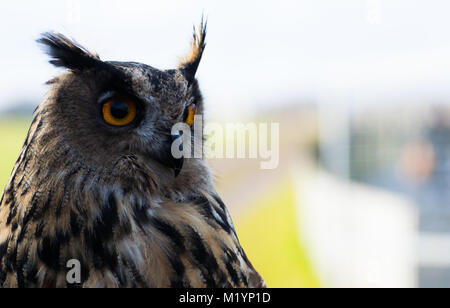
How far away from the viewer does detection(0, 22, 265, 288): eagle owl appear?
1.06 meters

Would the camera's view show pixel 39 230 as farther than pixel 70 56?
No

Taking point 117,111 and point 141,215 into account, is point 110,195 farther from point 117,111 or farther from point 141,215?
point 117,111

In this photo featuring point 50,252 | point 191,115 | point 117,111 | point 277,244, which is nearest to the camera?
point 50,252

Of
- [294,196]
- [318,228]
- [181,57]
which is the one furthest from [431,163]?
[181,57]

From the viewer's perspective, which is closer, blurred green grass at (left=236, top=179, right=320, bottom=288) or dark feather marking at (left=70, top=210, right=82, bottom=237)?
dark feather marking at (left=70, top=210, right=82, bottom=237)

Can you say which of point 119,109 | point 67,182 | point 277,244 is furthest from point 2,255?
point 277,244

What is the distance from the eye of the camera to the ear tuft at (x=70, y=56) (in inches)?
47.6

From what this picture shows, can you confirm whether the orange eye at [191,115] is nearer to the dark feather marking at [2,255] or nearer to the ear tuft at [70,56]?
the ear tuft at [70,56]

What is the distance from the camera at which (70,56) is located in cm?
121

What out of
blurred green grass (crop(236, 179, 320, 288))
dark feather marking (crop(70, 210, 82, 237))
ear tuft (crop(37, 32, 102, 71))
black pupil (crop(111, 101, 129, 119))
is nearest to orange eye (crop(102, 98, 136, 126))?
black pupil (crop(111, 101, 129, 119))

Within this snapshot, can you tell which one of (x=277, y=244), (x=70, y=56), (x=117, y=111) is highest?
(x=70, y=56)

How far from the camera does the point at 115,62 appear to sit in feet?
4.06

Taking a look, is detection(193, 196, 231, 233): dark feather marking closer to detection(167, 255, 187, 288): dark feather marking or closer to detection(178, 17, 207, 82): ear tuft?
detection(167, 255, 187, 288): dark feather marking

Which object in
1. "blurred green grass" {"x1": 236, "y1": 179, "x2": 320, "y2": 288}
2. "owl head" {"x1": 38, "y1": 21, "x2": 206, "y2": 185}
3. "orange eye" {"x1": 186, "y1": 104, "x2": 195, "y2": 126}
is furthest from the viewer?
"blurred green grass" {"x1": 236, "y1": 179, "x2": 320, "y2": 288}
